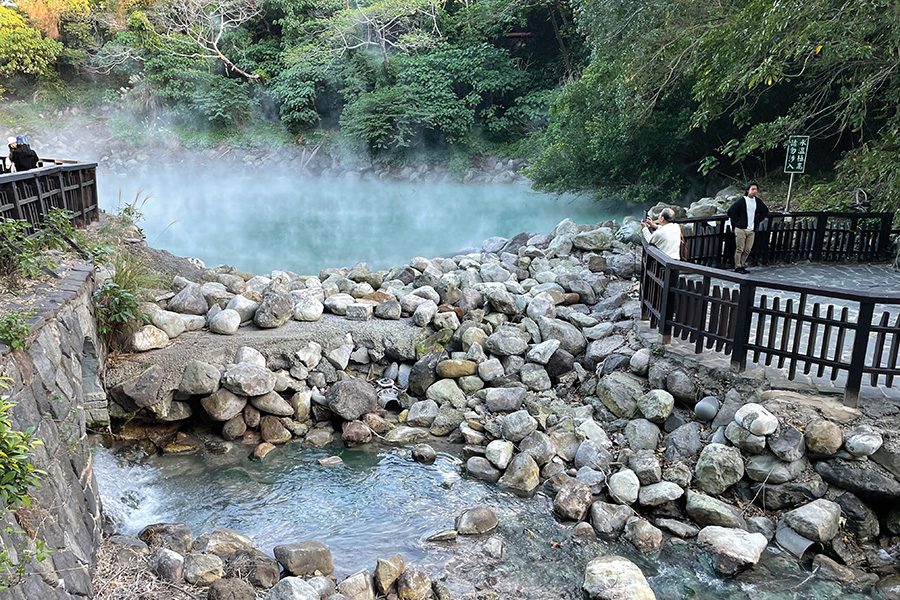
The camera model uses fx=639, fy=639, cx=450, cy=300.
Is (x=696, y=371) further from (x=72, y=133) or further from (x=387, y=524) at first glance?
(x=72, y=133)

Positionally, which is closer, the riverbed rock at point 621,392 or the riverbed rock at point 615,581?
the riverbed rock at point 615,581

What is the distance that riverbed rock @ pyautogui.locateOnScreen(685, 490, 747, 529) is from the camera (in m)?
5.29

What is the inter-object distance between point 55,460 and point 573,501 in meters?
3.96

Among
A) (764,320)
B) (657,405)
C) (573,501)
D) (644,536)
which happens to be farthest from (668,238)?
(644,536)

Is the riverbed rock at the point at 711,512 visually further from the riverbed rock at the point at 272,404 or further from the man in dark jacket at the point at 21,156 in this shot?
the man in dark jacket at the point at 21,156

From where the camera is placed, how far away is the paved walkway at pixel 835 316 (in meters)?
5.62

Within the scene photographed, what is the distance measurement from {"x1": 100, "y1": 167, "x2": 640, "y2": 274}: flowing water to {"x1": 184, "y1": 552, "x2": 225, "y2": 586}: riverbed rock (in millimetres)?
10293


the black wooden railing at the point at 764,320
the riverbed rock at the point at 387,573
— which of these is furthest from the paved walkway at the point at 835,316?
the riverbed rock at the point at 387,573

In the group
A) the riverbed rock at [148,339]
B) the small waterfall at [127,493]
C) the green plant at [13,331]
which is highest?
the green plant at [13,331]

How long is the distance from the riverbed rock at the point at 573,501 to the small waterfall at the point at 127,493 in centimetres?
346

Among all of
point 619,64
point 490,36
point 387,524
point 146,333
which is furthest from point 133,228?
point 490,36

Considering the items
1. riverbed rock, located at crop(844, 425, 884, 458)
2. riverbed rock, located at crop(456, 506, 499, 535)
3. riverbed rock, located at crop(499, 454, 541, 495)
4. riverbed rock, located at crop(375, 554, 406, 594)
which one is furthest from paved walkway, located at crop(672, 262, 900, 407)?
riverbed rock, located at crop(375, 554, 406, 594)

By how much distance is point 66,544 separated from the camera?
11.6 feet

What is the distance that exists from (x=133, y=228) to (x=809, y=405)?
33.9 feet
